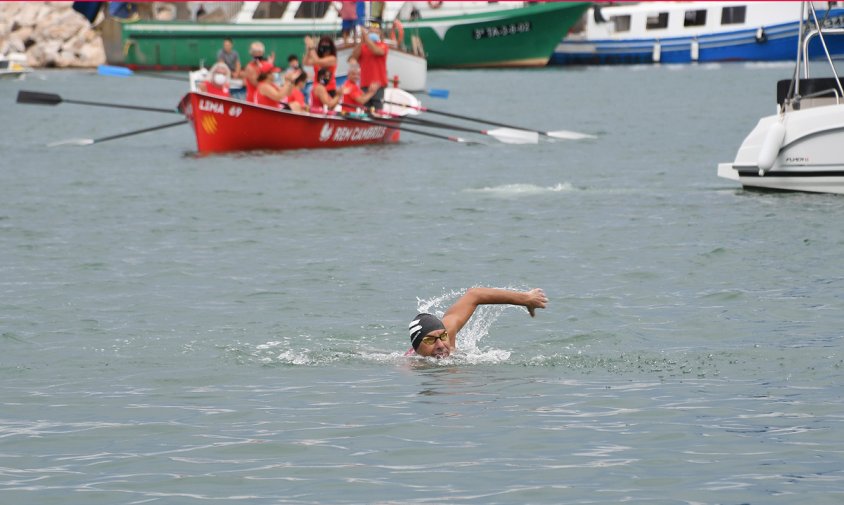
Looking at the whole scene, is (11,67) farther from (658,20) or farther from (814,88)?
(814,88)

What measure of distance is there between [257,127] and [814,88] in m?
11.3

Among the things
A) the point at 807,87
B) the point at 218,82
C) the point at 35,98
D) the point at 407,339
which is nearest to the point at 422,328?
the point at 407,339

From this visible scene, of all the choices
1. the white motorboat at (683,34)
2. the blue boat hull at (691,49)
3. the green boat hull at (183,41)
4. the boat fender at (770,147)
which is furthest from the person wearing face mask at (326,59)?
the white motorboat at (683,34)

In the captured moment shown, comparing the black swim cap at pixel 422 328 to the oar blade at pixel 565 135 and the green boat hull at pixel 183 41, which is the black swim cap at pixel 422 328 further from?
the green boat hull at pixel 183 41

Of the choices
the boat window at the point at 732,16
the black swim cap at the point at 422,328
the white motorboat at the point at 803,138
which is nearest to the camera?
the black swim cap at the point at 422,328

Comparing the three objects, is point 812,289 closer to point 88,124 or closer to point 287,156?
point 287,156

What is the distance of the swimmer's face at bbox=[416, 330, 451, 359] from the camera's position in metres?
10.9

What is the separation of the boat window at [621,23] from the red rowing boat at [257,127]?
1754 inches

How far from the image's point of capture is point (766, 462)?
852 centimetres

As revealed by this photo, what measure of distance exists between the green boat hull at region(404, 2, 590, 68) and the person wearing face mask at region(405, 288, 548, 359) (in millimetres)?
55155

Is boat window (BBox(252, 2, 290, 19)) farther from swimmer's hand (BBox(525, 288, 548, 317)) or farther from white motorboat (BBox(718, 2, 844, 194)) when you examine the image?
swimmer's hand (BBox(525, 288, 548, 317))

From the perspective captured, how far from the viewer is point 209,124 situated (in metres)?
28.0

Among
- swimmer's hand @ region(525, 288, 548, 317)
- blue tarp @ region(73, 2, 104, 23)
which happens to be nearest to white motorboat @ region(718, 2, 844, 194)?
swimmer's hand @ region(525, 288, 548, 317)

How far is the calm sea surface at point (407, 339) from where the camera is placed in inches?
335
